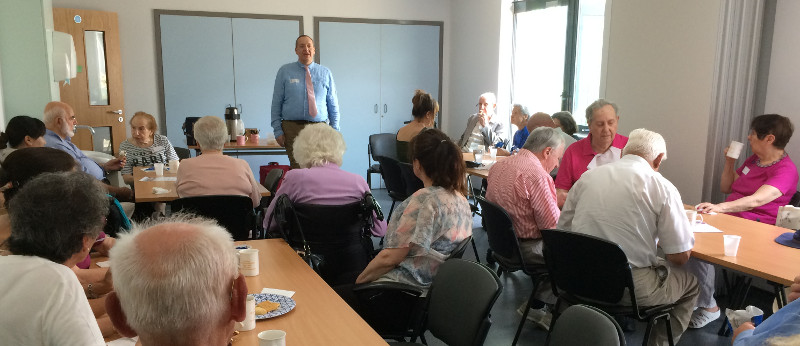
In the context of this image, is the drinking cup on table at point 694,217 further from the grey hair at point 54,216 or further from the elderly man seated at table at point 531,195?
the grey hair at point 54,216

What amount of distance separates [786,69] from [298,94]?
4.25 meters

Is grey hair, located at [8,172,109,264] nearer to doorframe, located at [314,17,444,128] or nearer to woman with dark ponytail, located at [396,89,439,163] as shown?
woman with dark ponytail, located at [396,89,439,163]

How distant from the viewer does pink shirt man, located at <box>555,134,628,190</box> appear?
4.16 m

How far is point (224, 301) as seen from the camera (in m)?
1.09

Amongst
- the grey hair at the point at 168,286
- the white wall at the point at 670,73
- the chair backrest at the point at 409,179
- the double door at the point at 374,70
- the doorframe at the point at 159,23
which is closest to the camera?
the grey hair at the point at 168,286

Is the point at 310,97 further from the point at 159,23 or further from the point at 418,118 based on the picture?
the point at 159,23

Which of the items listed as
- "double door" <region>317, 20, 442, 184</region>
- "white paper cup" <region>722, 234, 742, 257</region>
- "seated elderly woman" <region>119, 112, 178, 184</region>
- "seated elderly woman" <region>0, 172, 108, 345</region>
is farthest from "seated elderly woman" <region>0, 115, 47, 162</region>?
"double door" <region>317, 20, 442, 184</region>

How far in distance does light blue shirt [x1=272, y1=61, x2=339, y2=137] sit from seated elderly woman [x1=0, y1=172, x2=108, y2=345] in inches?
166

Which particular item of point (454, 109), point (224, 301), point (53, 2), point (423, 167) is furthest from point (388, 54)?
point (224, 301)

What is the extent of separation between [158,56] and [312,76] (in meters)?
2.69

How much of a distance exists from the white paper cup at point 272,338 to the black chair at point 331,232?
1316 millimetres

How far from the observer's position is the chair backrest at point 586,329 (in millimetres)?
1583

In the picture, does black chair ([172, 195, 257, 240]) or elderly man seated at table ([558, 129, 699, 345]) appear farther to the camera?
black chair ([172, 195, 257, 240])

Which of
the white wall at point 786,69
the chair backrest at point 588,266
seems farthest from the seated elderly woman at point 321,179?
the white wall at point 786,69
